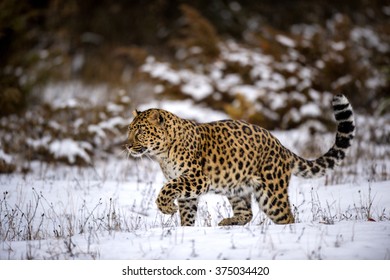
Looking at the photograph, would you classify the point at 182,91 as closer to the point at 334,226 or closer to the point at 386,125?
the point at 386,125

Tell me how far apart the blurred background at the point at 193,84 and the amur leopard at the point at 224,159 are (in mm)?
4726

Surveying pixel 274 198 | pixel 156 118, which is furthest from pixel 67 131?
pixel 274 198

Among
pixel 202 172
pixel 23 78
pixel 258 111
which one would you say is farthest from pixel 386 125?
pixel 23 78

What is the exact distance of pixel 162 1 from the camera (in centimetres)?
2438

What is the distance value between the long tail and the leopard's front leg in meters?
1.45

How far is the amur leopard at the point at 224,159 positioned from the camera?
6.55 m

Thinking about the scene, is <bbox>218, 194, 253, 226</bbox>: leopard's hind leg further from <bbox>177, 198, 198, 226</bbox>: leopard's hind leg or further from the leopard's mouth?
the leopard's mouth

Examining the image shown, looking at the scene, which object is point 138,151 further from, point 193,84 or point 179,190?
point 193,84

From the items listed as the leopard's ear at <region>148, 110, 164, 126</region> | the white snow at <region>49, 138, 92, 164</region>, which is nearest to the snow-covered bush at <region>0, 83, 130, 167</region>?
the white snow at <region>49, 138, 92, 164</region>

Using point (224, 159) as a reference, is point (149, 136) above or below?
above

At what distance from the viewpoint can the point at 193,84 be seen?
15695mm

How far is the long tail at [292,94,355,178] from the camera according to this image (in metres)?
6.89

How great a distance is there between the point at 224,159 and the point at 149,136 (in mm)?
1074

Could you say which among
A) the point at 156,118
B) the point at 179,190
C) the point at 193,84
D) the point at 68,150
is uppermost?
the point at 193,84
